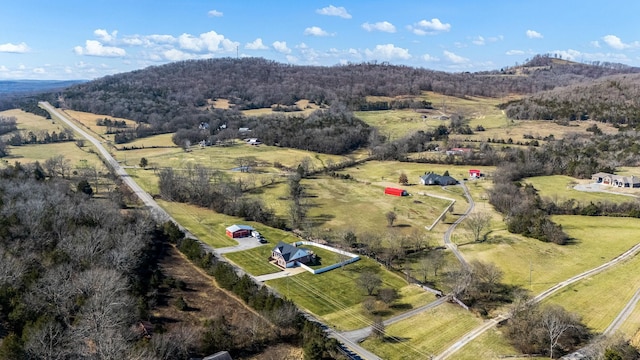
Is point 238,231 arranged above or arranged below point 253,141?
below

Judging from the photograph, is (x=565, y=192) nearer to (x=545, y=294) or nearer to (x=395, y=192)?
(x=395, y=192)

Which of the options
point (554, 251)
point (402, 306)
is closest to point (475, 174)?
point (554, 251)

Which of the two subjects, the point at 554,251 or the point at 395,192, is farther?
the point at 395,192

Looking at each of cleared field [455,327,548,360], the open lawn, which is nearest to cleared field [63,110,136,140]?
the open lawn

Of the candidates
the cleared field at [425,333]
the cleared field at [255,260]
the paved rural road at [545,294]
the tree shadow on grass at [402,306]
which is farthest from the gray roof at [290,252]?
the paved rural road at [545,294]

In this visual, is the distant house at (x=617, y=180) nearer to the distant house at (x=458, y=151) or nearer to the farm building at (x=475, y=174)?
the farm building at (x=475, y=174)

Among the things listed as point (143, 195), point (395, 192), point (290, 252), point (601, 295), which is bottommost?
point (601, 295)

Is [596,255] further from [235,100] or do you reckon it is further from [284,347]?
[235,100]
